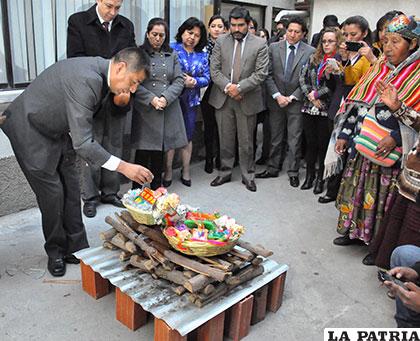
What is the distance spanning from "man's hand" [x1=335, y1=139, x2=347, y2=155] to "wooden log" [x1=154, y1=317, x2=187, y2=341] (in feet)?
6.76

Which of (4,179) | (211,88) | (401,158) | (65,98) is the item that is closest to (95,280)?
(65,98)

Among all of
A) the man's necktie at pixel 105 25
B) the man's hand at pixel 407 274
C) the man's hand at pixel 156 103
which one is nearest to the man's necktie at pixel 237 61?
the man's hand at pixel 156 103

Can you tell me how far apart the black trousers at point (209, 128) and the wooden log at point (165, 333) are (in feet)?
10.6

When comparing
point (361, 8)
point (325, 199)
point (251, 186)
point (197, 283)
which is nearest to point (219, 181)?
point (251, 186)

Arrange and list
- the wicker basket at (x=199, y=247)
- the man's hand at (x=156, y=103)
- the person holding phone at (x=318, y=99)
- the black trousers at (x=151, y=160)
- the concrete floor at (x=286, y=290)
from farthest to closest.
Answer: the person holding phone at (x=318, y=99), the black trousers at (x=151, y=160), the man's hand at (x=156, y=103), the concrete floor at (x=286, y=290), the wicker basket at (x=199, y=247)

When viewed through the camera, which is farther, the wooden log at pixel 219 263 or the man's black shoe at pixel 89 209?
the man's black shoe at pixel 89 209

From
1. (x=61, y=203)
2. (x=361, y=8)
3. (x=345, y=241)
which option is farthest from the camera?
(x=361, y=8)

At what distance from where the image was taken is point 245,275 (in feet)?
8.46

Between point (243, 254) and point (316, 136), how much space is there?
2.60 metres

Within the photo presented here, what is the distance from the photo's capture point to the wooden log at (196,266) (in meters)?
2.37

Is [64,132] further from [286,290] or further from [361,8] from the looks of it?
[361,8]

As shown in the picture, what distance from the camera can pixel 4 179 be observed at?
3.86 meters

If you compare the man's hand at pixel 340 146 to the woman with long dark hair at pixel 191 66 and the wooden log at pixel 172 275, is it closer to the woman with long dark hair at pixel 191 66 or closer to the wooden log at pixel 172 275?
the woman with long dark hair at pixel 191 66

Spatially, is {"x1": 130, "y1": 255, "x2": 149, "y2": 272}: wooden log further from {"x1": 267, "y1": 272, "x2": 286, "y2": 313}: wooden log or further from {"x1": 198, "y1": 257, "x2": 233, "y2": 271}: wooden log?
{"x1": 267, "y1": 272, "x2": 286, "y2": 313}: wooden log
